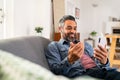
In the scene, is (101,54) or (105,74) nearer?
(105,74)

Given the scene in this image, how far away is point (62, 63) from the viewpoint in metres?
1.75

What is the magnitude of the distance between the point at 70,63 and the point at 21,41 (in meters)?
0.46

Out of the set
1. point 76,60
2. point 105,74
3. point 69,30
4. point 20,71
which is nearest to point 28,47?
point 76,60

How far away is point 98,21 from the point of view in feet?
28.2

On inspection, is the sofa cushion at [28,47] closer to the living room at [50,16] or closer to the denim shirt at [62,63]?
the denim shirt at [62,63]

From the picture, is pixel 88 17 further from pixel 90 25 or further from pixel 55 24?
pixel 55 24

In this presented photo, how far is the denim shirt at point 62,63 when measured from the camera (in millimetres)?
1734

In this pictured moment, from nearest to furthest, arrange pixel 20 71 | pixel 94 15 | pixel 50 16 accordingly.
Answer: pixel 20 71 < pixel 50 16 < pixel 94 15

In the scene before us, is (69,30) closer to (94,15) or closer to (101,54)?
(101,54)

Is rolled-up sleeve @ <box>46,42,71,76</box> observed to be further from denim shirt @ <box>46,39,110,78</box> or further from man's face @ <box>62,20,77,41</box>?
man's face @ <box>62,20,77,41</box>

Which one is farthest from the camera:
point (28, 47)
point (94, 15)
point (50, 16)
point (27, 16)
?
point (94, 15)

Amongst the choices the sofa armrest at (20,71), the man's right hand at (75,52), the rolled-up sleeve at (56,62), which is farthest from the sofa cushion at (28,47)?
the sofa armrest at (20,71)

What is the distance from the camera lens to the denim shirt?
173cm

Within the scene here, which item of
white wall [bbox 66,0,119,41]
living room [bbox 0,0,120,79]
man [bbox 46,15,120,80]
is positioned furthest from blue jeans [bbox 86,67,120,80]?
white wall [bbox 66,0,119,41]
